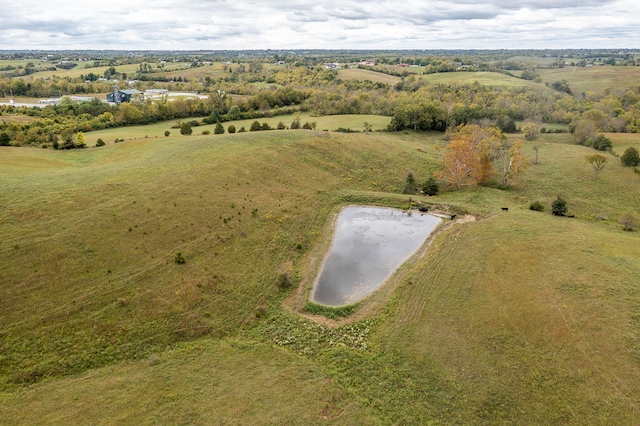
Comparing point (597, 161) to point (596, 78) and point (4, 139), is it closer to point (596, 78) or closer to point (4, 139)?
point (4, 139)

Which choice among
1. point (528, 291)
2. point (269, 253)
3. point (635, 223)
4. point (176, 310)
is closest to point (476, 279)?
point (528, 291)

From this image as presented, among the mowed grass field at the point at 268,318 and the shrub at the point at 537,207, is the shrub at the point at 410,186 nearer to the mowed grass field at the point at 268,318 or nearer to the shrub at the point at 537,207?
the mowed grass field at the point at 268,318

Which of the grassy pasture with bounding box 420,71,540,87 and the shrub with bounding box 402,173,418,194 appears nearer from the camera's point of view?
the shrub with bounding box 402,173,418,194

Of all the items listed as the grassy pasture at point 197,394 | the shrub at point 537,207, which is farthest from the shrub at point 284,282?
the shrub at point 537,207

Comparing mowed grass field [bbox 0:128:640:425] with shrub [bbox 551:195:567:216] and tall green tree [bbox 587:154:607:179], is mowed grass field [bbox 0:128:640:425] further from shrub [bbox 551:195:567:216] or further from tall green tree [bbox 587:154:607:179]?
tall green tree [bbox 587:154:607:179]

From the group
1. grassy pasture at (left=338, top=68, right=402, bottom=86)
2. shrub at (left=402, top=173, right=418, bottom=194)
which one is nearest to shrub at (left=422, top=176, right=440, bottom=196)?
shrub at (left=402, top=173, right=418, bottom=194)

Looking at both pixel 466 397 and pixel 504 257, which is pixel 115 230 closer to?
pixel 466 397
